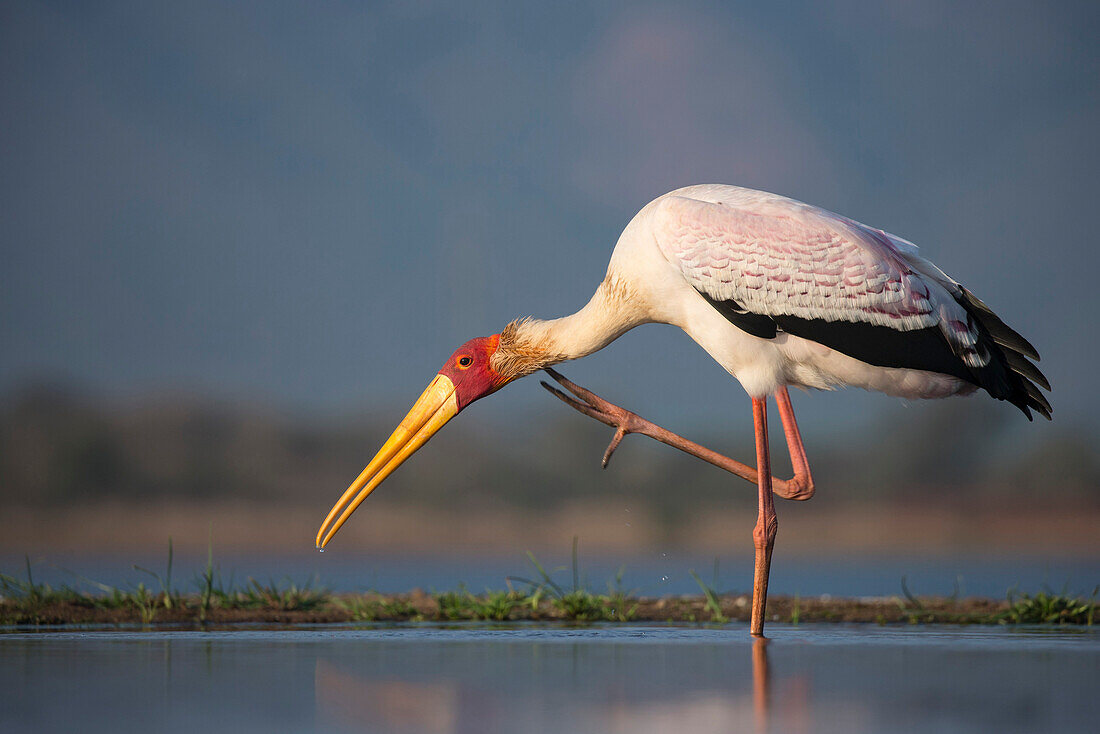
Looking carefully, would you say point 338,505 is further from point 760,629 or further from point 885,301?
point 885,301

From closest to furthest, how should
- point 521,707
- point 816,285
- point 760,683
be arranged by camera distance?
point 521,707
point 760,683
point 816,285

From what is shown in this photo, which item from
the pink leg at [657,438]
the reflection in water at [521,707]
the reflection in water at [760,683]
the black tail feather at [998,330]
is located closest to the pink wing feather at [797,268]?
the black tail feather at [998,330]

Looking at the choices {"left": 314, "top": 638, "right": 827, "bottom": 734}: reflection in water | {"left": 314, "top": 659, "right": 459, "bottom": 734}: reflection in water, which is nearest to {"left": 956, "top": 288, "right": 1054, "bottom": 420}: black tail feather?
{"left": 314, "top": 638, "right": 827, "bottom": 734}: reflection in water

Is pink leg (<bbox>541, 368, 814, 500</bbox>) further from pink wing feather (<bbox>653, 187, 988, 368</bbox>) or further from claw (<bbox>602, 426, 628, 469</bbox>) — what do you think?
pink wing feather (<bbox>653, 187, 988, 368</bbox>)

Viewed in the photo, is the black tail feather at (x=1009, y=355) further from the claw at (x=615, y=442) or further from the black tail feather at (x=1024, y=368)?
the claw at (x=615, y=442)

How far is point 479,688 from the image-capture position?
3844mm

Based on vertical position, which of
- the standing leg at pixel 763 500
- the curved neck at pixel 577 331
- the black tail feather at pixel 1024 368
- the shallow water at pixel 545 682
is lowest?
the shallow water at pixel 545 682

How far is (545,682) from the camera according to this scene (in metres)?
3.98

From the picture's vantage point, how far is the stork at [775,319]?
6223 mm

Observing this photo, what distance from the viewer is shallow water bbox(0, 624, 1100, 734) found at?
10.6 feet

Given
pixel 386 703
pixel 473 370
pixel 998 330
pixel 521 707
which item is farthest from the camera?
pixel 473 370

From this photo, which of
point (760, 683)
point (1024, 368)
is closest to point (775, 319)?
point (1024, 368)

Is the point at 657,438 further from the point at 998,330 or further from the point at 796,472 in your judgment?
the point at 998,330

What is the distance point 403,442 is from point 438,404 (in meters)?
0.32
